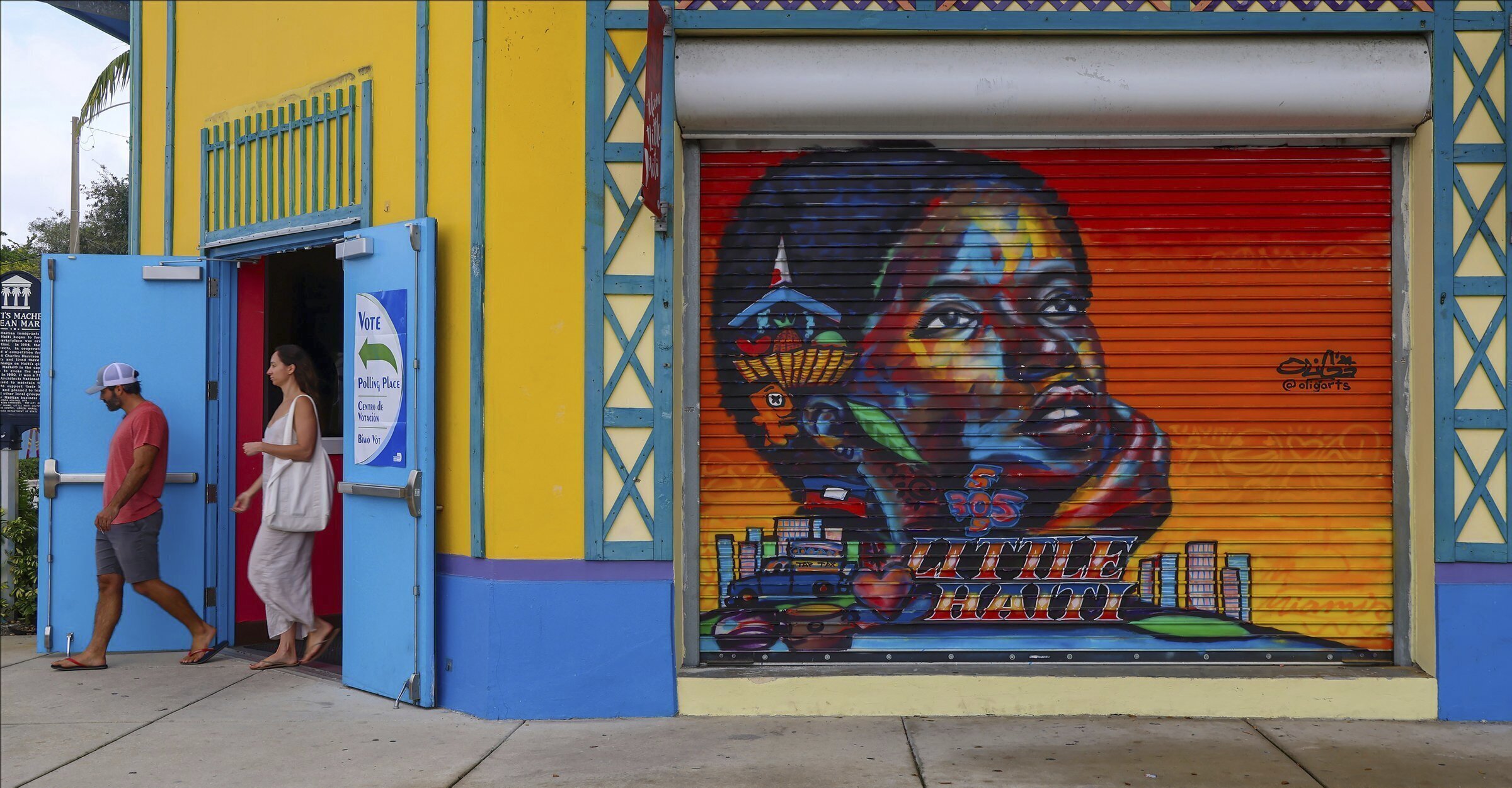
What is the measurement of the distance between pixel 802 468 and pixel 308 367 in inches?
131

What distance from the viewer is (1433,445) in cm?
632

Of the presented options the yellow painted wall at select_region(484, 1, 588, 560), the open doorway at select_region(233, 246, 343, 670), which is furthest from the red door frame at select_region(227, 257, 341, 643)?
the yellow painted wall at select_region(484, 1, 588, 560)

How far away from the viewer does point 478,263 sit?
252 inches

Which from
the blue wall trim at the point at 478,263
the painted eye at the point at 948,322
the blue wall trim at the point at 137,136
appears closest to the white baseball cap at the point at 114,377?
the blue wall trim at the point at 137,136

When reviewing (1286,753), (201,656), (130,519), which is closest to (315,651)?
(201,656)

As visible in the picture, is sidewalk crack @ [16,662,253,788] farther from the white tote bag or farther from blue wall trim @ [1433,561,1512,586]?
blue wall trim @ [1433,561,1512,586]

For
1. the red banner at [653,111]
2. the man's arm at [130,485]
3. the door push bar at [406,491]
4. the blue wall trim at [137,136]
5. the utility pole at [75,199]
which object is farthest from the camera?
the utility pole at [75,199]

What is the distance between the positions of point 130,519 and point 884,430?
4811 millimetres

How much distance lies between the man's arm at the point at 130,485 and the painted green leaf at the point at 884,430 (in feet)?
14.6

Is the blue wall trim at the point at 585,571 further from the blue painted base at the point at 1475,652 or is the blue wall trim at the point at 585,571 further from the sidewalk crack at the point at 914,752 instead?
the blue painted base at the point at 1475,652

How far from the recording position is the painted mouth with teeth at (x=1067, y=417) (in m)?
6.68

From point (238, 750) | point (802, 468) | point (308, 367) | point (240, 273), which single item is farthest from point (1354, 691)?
point (240, 273)

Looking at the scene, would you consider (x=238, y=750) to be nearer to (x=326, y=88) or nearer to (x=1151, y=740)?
(x=326, y=88)

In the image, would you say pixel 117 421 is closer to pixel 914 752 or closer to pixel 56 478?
pixel 56 478
